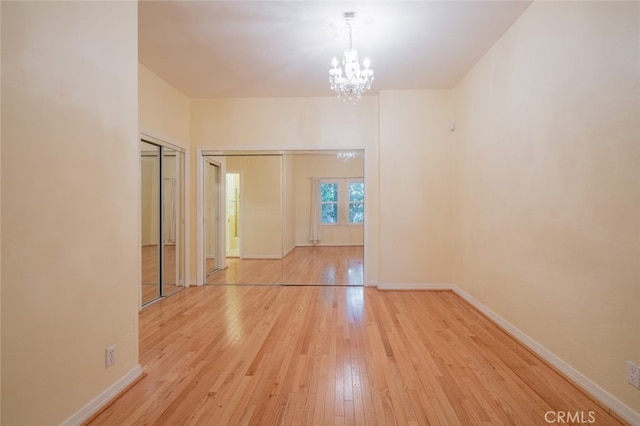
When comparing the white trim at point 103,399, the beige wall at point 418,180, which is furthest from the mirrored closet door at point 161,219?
the beige wall at point 418,180

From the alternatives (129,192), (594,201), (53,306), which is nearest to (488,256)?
(594,201)

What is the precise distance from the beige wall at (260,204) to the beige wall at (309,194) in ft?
9.72

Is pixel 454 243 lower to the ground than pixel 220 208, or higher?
lower

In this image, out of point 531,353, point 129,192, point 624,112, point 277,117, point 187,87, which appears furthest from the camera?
point 277,117

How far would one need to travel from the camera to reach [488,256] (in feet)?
10.8

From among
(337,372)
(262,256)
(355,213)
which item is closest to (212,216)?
(262,256)

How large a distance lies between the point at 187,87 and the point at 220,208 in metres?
2.00

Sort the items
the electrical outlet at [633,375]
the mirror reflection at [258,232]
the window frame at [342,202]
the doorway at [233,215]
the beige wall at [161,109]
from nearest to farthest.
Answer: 1. the electrical outlet at [633,375]
2. the beige wall at [161,109]
3. the mirror reflection at [258,232]
4. the doorway at [233,215]
5. the window frame at [342,202]

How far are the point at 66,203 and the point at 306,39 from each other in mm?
2544

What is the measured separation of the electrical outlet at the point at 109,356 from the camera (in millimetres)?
1842

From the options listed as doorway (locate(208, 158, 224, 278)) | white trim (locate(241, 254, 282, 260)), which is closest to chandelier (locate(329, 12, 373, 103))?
doorway (locate(208, 158, 224, 278))

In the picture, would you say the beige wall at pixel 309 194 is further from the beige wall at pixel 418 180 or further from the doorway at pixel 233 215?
the beige wall at pixel 418 180

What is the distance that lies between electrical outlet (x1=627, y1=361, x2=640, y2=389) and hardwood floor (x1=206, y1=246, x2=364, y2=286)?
10.7ft

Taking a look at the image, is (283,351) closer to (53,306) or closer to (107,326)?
(107,326)
